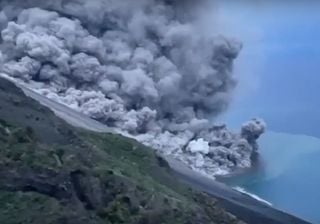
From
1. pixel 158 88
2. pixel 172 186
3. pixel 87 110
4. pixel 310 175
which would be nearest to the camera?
pixel 172 186

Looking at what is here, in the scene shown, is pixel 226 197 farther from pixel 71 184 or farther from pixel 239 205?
pixel 71 184

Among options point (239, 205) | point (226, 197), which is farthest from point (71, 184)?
point (226, 197)

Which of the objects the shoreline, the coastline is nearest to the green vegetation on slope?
the shoreline

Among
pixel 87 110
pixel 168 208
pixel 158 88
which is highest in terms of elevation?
pixel 158 88

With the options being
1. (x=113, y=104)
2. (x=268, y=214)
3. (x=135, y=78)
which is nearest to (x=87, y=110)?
(x=113, y=104)

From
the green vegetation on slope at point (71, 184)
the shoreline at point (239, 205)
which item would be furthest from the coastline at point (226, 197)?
the green vegetation on slope at point (71, 184)

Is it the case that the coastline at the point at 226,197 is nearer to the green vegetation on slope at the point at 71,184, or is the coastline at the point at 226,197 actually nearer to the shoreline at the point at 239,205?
the shoreline at the point at 239,205

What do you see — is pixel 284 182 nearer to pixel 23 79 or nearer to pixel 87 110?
pixel 87 110

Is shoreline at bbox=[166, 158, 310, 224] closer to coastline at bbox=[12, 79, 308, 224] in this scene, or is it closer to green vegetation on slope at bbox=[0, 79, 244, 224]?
coastline at bbox=[12, 79, 308, 224]
